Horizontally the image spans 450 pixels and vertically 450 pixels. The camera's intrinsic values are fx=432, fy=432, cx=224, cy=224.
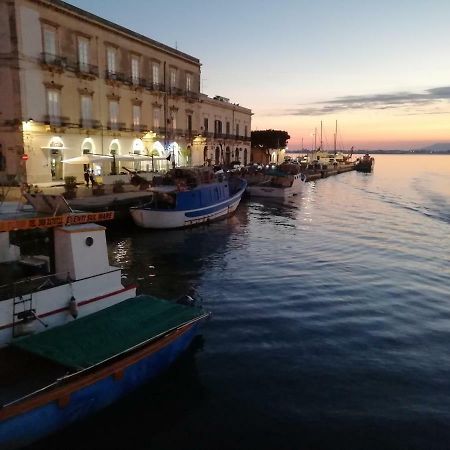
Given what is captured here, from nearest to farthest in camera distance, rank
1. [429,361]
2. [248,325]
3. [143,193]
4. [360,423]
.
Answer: [360,423] < [429,361] < [248,325] < [143,193]

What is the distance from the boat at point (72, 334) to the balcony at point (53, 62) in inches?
1103

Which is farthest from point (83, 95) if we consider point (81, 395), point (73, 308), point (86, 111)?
point (81, 395)

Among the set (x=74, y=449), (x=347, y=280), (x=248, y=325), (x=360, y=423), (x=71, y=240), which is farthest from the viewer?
(x=347, y=280)

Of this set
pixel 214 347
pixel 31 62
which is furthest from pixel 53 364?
pixel 31 62

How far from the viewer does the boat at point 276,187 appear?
49781mm

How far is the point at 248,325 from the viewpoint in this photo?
1348cm

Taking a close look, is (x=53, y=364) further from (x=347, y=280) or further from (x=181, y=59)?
(x=181, y=59)

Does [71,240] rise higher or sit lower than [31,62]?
lower

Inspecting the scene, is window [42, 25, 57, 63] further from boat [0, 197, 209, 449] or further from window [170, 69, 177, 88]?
boat [0, 197, 209, 449]

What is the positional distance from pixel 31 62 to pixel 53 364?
104ft

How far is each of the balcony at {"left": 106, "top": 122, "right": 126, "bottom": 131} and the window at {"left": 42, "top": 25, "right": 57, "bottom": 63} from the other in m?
8.38

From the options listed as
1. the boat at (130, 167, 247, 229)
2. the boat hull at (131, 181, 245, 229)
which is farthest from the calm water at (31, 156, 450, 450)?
the boat at (130, 167, 247, 229)

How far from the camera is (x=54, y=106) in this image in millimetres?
36250

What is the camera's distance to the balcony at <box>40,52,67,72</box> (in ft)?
113
